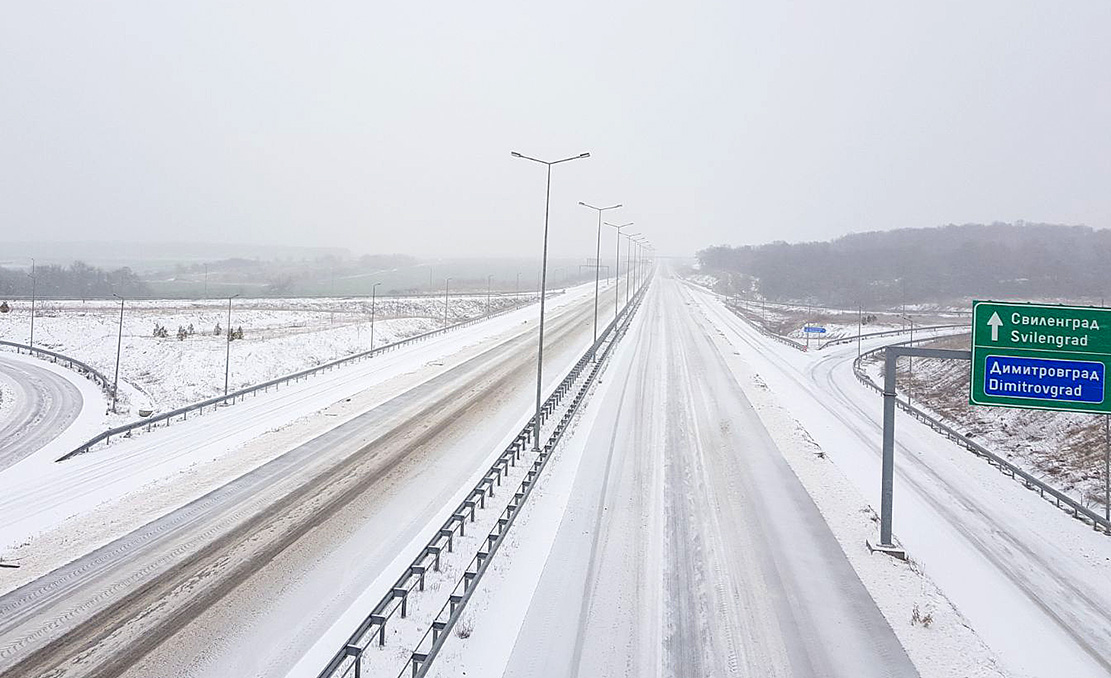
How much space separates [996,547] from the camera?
18828mm

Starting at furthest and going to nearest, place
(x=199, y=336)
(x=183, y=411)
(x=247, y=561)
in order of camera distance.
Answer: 1. (x=199, y=336)
2. (x=183, y=411)
3. (x=247, y=561)

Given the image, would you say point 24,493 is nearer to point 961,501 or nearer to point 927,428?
point 961,501

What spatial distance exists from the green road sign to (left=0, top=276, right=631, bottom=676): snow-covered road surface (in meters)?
14.3

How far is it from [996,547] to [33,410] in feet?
136

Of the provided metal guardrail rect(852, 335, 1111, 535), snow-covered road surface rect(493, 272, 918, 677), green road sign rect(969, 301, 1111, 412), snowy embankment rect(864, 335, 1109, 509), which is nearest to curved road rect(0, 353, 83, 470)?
snow-covered road surface rect(493, 272, 918, 677)

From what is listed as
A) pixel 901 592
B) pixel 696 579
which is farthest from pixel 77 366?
pixel 901 592

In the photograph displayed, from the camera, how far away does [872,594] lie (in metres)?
14.7

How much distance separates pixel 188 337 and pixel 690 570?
198ft

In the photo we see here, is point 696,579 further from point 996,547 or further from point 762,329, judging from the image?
point 762,329

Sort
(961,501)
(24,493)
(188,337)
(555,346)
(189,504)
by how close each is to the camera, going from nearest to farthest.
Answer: (189,504) → (24,493) → (961,501) → (555,346) → (188,337)

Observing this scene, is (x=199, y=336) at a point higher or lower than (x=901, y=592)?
higher

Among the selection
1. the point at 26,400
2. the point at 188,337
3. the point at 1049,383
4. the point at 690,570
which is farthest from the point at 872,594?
the point at 188,337

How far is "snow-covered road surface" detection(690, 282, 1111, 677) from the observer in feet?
44.1

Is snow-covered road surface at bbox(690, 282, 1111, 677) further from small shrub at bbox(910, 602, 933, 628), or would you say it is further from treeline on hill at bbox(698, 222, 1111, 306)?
treeline on hill at bbox(698, 222, 1111, 306)
